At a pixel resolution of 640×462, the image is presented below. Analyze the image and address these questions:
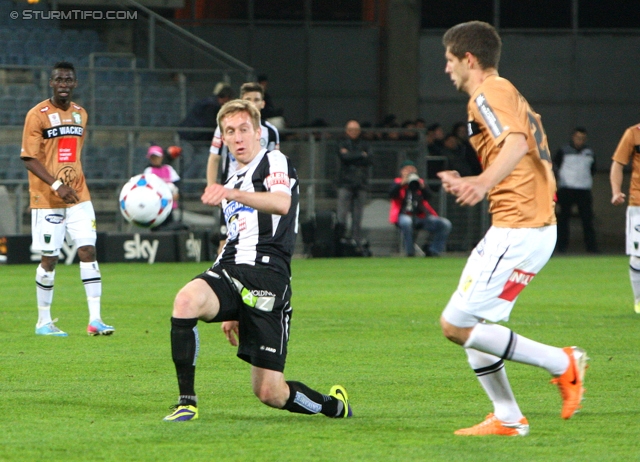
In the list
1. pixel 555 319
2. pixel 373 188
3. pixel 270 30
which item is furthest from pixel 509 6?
pixel 555 319

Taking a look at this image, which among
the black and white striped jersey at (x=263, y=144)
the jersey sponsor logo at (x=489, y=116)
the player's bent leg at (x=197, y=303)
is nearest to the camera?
the jersey sponsor logo at (x=489, y=116)

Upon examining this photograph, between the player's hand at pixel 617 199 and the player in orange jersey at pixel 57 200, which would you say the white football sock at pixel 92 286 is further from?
the player's hand at pixel 617 199

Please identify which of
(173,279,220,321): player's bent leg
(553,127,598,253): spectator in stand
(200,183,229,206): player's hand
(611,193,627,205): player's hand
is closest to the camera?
(200,183,229,206): player's hand

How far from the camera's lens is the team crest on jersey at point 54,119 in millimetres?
10117

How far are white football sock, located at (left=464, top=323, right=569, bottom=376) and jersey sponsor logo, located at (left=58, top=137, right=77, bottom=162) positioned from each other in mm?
5629

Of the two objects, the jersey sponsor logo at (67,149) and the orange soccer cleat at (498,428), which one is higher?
the jersey sponsor logo at (67,149)

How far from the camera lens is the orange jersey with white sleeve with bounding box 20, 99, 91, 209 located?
1007 centimetres

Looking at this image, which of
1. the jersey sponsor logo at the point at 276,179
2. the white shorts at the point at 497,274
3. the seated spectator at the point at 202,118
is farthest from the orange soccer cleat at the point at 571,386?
the seated spectator at the point at 202,118

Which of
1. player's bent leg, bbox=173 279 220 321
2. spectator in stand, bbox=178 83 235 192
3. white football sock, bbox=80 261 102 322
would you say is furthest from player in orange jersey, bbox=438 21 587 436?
spectator in stand, bbox=178 83 235 192

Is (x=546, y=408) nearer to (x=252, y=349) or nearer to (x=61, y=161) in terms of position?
(x=252, y=349)

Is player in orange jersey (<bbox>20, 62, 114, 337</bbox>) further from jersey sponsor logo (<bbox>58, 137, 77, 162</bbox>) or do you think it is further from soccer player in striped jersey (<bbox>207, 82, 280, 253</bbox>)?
soccer player in striped jersey (<bbox>207, 82, 280, 253</bbox>)

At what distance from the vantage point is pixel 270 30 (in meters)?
28.8

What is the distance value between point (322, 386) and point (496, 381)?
6.28ft

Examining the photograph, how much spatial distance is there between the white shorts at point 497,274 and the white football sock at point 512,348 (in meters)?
0.06
